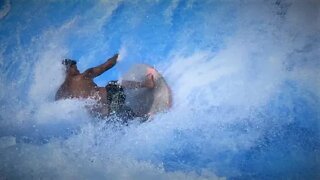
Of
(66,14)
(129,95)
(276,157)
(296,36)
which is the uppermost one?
(66,14)

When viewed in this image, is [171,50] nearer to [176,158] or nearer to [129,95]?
[129,95]

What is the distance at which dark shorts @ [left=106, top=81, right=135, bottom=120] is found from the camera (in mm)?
2863

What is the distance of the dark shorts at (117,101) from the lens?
9.39ft

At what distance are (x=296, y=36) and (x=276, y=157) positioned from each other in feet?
3.06

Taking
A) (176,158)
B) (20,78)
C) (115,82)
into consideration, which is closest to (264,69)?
(176,158)

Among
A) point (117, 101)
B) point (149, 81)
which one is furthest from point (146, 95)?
point (117, 101)

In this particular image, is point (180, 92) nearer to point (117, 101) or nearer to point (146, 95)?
point (146, 95)

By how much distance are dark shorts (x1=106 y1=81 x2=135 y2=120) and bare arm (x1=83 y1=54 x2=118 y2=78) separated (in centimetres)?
12

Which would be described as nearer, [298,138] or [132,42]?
[298,138]

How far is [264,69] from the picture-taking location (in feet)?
9.23

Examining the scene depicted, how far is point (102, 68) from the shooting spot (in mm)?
2912

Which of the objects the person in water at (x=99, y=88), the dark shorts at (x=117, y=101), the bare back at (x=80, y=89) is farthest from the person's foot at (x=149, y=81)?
the bare back at (x=80, y=89)

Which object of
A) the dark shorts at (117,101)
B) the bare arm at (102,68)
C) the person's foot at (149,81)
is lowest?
the dark shorts at (117,101)

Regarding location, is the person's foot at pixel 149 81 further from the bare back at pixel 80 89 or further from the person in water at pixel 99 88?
the bare back at pixel 80 89
